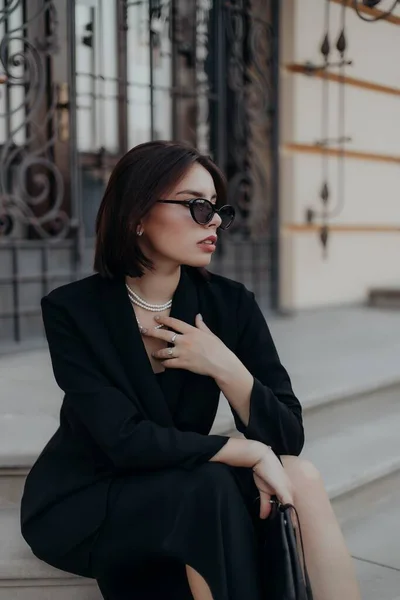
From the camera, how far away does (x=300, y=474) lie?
188 cm

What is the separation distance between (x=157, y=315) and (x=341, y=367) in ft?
6.61

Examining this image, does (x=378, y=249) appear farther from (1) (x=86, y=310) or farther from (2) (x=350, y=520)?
(1) (x=86, y=310)

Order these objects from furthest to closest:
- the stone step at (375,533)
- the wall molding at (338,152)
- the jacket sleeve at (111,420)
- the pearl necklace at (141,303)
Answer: the wall molding at (338,152) → the stone step at (375,533) → the pearl necklace at (141,303) → the jacket sleeve at (111,420)

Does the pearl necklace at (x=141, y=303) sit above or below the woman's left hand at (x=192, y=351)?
above

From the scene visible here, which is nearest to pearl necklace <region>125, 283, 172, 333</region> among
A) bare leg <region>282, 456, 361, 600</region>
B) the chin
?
the chin

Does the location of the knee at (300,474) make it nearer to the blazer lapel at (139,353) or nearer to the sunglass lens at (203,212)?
the blazer lapel at (139,353)

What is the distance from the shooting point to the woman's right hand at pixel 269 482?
1775 millimetres

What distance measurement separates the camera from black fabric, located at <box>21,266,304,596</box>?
176cm

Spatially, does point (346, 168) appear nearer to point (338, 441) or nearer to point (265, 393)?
point (338, 441)

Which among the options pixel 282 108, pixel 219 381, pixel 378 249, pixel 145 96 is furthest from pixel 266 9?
pixel 219 381

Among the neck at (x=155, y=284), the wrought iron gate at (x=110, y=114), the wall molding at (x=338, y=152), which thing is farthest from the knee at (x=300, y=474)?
the wall molding at (x=338, y=152)

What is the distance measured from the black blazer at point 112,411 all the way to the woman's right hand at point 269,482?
0.09 m

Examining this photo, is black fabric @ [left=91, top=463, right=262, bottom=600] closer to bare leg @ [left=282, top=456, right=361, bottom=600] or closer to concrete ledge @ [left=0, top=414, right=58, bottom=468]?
bare leg @ [left=282, top=456, right=361, bottom=600]

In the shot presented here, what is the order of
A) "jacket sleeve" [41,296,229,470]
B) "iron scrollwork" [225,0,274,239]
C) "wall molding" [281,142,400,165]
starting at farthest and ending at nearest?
"wall molding" [281,142,400,165]
"iron scrollwork" [225,0,274,239]
"jacket sleeve" [41,296,229,470]
